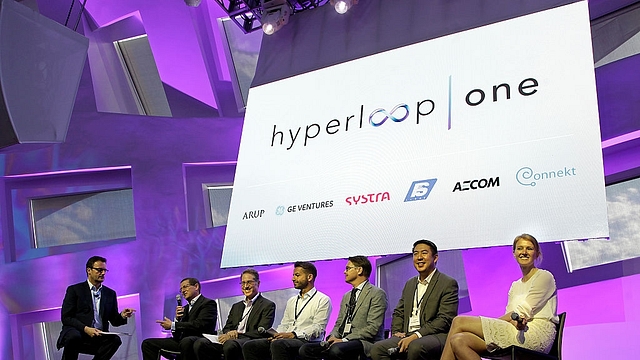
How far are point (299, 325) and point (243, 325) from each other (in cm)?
62

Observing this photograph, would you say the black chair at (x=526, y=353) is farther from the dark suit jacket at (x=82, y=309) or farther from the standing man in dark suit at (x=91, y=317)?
the dark suit jacket at (x=82, y=309)

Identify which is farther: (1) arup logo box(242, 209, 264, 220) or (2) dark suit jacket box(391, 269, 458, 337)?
(1) arup logo box(242, 209, 264, 220)

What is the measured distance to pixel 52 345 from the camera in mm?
8461

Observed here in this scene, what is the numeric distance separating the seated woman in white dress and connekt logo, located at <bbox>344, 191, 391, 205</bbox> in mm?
1910

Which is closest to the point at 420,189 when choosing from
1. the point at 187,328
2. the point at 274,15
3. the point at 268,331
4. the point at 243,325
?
the point at 268,331

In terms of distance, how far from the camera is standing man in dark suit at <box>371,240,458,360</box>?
4316mm

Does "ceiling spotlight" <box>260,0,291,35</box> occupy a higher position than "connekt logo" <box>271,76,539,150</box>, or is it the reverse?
"ceiling spotlight" <box>260,0,291,35</box>

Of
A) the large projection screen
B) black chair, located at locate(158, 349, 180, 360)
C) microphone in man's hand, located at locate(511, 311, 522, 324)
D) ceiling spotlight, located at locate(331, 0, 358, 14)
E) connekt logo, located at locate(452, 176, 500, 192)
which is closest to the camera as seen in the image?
microphone in man's hand, located at locate(511, 311, 522, 324)

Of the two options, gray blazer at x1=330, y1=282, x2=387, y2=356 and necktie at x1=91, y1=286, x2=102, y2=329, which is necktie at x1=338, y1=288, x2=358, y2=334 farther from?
necktie at x1=91, y1=286, x2=102, y2=329

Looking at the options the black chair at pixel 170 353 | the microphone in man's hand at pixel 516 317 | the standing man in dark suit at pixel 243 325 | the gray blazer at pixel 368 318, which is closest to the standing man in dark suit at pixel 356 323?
the gray blazer at pixel 368 318

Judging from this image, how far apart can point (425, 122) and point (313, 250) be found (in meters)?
1.42

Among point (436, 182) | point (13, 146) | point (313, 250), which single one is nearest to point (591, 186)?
point (436, 182)

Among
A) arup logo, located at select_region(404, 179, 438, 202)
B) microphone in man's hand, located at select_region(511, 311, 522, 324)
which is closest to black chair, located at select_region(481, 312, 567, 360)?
microphone in man's hand, located at select_region(511, 311, 522, 324)

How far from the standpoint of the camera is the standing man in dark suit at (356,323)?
4.75 m
